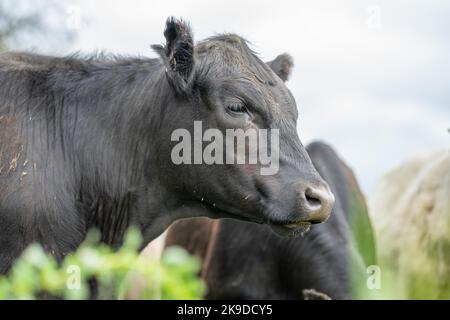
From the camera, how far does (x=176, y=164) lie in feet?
19.8

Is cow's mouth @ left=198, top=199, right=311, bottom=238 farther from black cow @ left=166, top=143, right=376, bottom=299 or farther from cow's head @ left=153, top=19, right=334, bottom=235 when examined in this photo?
black cow @ left=166, top=143, right=376, bottom=299

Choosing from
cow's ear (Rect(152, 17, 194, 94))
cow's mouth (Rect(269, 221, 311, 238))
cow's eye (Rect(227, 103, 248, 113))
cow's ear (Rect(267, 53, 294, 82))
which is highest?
cow's ear (Rect(267, 53, 294, 82))

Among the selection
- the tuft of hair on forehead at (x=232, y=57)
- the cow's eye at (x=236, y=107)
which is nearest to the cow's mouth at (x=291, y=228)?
the cow's eye at (x=236, y=107)

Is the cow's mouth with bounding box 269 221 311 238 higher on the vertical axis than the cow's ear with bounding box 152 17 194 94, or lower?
lower

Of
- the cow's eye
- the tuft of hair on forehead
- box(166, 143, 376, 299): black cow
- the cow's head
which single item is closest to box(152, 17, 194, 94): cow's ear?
the cow's head

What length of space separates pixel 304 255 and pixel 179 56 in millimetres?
3803

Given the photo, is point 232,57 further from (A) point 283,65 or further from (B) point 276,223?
(B) point 276,223

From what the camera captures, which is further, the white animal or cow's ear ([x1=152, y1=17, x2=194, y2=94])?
the white animal

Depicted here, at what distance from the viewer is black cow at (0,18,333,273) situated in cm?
566

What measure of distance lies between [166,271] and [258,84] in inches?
137

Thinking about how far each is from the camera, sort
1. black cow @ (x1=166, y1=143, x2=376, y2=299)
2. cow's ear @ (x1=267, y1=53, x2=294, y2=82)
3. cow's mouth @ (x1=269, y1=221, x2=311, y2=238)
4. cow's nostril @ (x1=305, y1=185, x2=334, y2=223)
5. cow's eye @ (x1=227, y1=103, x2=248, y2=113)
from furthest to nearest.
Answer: black cow @ (x1=166, y1=143, x2=376, y2=299) < cow's ear @ (x1=267, y1=53, x2=294, y2=82) < cow's eye @ (x1=227, y1=103, x2=248, y2=113) < cow's mouth @ (x1=269, y1=221, x2=311, y2=238) < cow's nostril @ (x1=305, y1=185, x2=334, y2=223)

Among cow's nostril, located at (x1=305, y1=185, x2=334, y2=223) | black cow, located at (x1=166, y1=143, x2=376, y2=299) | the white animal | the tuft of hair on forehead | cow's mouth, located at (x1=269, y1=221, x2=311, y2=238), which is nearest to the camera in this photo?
cow's nostril, located at (x1=305, y1=185, x2=334, y2=223)
